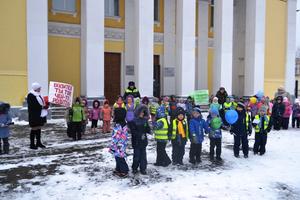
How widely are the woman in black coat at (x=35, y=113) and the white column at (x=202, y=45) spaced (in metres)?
13.4

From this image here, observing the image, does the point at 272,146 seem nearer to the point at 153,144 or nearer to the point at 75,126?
the point at 153,144

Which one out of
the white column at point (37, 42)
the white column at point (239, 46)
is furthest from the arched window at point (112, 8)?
the white column at point (239, 46)

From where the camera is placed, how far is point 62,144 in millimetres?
9531

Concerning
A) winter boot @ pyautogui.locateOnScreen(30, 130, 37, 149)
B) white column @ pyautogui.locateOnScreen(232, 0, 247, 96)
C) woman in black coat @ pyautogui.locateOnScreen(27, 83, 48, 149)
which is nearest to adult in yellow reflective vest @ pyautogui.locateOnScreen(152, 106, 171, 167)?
woman in black coat @ pyautogui.locateOnScreen(27, 83, 48, 149)

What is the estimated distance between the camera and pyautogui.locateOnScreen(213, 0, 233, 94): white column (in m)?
17.9

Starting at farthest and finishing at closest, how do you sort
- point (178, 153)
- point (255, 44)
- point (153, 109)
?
1. point (255, 44)
2. point (153, 109)
3. point (178, 153)

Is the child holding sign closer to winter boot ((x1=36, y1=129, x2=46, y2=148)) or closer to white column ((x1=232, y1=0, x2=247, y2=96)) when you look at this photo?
winter boot ((x1=36, y1=129, x2=46, y2=148))

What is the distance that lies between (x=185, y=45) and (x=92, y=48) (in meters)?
4.98

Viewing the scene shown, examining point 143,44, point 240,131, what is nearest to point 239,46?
point 143,44

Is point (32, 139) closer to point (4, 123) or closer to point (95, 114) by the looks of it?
point (4, 123)

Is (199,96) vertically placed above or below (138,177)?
above

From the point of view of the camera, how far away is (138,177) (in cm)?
668

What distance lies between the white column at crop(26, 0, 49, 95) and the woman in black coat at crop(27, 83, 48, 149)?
5.10 m

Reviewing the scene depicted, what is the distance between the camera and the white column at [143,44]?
15.7 metres
